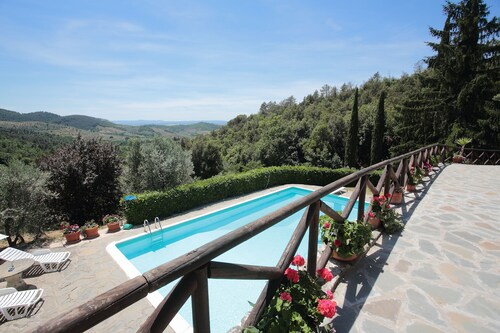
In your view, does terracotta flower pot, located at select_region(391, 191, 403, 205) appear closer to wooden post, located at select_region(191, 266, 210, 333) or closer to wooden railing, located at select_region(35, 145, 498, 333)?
wooden railing, located at select_region(35, 145, 498, 333)

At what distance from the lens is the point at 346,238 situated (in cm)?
296

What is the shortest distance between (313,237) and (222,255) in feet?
20.4

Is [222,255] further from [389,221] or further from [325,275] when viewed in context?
[325,275]

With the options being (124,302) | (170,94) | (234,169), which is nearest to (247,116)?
(170,94)

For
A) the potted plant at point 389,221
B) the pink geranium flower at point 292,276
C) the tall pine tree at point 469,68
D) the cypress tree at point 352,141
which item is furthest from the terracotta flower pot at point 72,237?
the cypress tree at point 352,141

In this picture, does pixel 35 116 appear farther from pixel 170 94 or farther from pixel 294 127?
pixel 294 127

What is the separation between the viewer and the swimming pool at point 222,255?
5328mm

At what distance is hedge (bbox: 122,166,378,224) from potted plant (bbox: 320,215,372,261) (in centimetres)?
845

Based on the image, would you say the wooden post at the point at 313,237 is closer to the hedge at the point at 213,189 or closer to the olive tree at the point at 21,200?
the hedge at the point at 213,189

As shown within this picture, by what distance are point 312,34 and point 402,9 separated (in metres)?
4.24

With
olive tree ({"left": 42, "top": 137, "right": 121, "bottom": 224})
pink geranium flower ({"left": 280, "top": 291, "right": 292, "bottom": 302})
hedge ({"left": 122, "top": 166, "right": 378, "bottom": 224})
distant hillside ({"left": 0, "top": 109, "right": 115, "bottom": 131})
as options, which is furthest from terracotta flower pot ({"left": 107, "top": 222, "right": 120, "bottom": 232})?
distant hillside ({"left": 0, "top": 109, "right": 115, "bottom": 131})

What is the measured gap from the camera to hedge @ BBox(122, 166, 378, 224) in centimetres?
967

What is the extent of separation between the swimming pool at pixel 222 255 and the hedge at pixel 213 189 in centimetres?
127

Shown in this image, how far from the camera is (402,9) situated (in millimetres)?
8516
